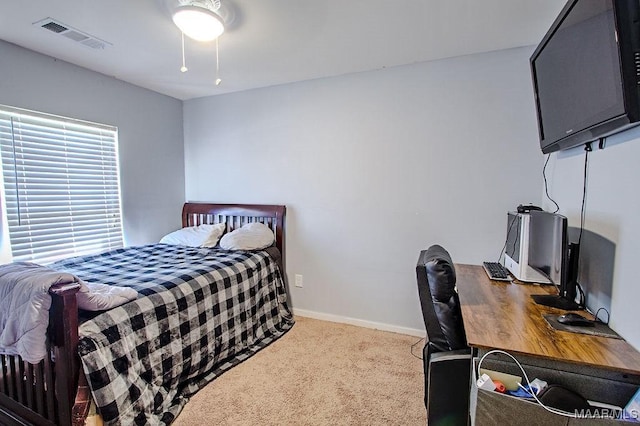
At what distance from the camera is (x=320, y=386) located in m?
2.08

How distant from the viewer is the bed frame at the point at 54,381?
1428 mm

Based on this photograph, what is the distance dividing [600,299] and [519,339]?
557mm

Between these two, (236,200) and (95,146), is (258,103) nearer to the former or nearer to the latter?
(236,200)

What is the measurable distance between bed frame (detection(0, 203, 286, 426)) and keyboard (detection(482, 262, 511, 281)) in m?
2.36

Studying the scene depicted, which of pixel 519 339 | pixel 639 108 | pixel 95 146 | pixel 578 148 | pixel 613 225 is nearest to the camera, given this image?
pixel 639 108

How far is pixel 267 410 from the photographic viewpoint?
1.86m

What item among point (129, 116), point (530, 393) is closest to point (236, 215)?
point (129, 116)

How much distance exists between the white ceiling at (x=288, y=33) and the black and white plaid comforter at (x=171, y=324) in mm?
1649

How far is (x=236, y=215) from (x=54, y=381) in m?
2.11

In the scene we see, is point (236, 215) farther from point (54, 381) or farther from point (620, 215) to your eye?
point (620, 215)

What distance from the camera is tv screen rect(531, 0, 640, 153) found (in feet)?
3.53

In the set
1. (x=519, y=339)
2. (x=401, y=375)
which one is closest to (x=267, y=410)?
(x=401, y=375)

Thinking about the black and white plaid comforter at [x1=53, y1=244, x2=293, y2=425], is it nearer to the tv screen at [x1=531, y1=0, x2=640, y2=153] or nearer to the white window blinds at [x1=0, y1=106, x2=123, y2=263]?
the white window blinds at [x1=0, y1=106, x2=123, y2=263]

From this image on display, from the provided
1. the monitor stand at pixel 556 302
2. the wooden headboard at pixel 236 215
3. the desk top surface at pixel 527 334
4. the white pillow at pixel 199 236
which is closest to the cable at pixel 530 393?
the desk top surface at pixel 527 334
